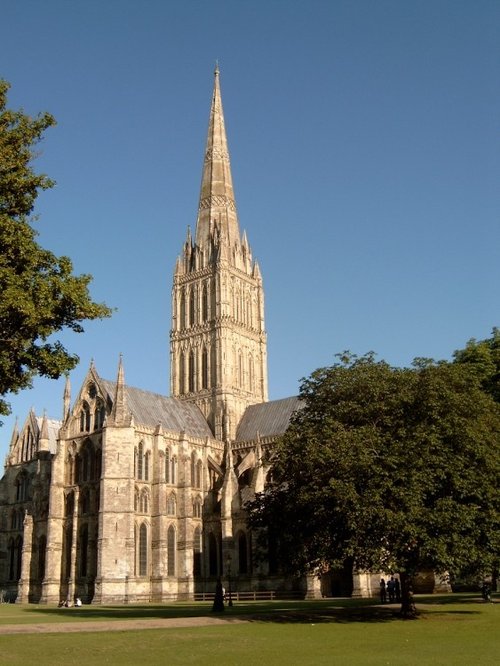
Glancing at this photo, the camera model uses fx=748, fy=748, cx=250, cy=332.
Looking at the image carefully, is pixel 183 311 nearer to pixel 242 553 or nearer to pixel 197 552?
pixel 197 552

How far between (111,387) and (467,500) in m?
43.3

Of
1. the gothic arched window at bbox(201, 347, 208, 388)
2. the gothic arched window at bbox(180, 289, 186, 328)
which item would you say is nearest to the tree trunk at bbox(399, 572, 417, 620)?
the gothic arched window at bbox(201, 347, 208, 388)

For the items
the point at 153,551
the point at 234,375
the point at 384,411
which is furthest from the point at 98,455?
the point at 384,411

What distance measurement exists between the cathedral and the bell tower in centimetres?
17

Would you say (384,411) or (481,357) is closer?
(384,411)

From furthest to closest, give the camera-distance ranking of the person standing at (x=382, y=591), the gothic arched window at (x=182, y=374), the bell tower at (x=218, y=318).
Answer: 1. the gothic arched window at (x=182, y=374)
2. the bell tower at (x=218, y=318)
3. the person standing at (x=382, y=591)

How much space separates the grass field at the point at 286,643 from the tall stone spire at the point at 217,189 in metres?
60.2

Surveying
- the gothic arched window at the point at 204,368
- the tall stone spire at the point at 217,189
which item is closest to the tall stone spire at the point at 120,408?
the gothic arched window at the point at 204,368

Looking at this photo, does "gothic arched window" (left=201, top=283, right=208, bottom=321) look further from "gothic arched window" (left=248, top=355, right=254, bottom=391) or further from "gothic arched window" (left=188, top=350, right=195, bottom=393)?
"gothic arched window" (left=248, top=355, right=254, bottom=391)

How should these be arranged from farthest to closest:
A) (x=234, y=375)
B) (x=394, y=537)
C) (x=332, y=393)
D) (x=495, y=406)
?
(x=234, y=375), (x=495, y=406), (x=332, y=393), (x=394, y=537)

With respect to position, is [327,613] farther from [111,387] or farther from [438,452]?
[111,387]

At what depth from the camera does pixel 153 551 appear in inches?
2498

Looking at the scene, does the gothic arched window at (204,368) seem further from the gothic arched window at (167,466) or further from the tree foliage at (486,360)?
the tree foliage at (486,360)

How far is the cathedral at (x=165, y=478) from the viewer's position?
61.1 meters
